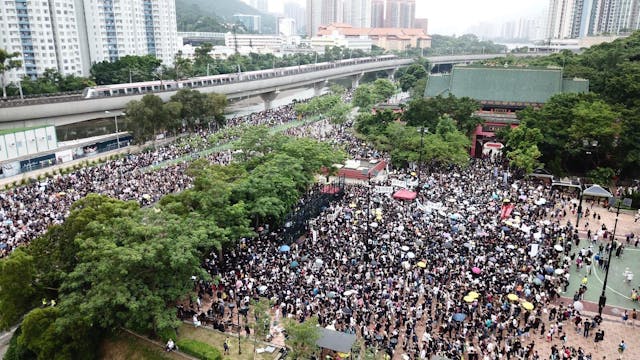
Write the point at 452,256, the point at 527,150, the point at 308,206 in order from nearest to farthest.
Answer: the point at 452,256 < the point at 308,206 < the point at 527,150

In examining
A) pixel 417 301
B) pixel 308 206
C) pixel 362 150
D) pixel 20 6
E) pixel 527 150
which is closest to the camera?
pixel 417 301

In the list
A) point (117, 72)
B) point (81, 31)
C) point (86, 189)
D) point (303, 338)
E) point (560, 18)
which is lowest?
point (86, 189)

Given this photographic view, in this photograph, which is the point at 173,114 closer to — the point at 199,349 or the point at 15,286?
the point at 15,286

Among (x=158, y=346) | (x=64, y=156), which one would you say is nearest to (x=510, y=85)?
(x=64, y=156)

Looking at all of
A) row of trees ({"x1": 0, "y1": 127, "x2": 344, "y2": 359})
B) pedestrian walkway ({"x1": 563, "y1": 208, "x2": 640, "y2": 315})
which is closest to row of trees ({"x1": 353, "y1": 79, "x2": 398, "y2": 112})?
pedestrian walkway ({"x1": 563, "y1": 208, "x2": 640, "y2": 315})

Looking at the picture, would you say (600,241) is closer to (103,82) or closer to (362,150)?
(362,150)

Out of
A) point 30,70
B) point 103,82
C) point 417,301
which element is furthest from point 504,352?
point 30,70

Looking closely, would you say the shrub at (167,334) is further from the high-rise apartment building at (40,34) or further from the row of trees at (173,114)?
the high-rise apartment building at (40,34)

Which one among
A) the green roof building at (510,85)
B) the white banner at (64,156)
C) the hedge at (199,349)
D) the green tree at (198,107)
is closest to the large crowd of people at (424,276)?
the hedge at (199,349)
